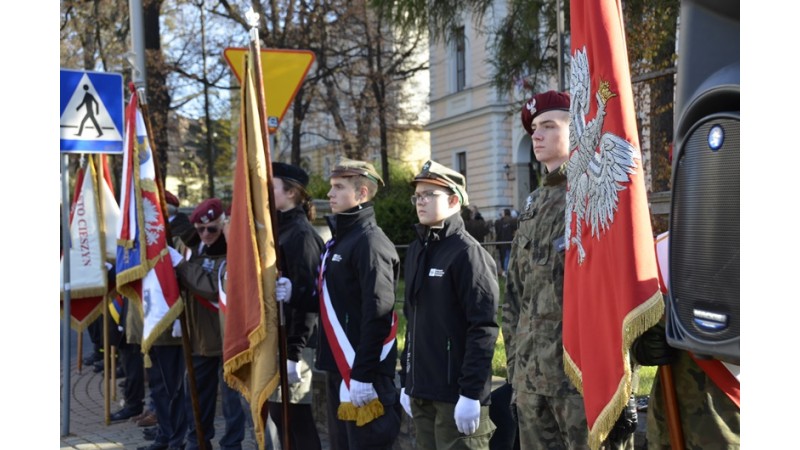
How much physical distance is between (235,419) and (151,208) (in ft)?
5.77

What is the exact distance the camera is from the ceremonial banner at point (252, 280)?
541 centimetres

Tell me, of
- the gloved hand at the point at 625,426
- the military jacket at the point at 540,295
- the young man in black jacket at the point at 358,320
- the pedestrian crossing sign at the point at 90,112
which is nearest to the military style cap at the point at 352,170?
the young man in black jacket at the point at 358,320

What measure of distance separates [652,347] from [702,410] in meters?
0.25

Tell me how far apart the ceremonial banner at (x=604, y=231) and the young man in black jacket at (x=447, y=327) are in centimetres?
104

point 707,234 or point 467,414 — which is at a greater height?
point 707,234

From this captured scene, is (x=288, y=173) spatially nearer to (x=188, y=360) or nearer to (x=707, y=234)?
(x=188, y=360)

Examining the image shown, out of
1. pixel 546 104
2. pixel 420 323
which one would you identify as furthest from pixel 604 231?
pixel 420 323

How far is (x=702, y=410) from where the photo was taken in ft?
9.82

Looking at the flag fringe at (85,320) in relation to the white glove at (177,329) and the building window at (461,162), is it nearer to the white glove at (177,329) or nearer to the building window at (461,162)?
the white glove at (177,329)

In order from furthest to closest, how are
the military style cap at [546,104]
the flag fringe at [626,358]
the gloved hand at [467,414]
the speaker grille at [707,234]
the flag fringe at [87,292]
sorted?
1. the flag fringe at [87,292]
2. the gloved hand at [467,414]
3. the military style cap at [546,104]
4. the flag fringe at [626,358]
5. the speaker grille at [707,234]

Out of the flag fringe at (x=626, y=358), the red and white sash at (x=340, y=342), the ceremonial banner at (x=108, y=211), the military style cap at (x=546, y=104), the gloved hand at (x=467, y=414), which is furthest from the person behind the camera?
the ceremonial banner at (x=108, y=211)

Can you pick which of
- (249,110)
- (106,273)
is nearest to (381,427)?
(249,110)

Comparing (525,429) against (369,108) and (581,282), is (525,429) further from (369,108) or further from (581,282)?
(369,108)

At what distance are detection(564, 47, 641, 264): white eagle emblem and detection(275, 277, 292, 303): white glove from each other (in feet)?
7.62
